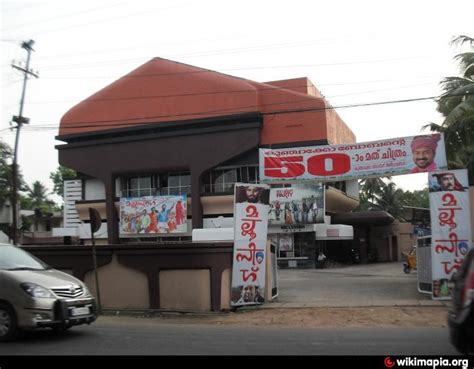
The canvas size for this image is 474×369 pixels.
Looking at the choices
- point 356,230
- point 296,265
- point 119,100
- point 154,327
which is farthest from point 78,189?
point 154,327

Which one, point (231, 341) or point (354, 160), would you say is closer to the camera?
point (231, 341)

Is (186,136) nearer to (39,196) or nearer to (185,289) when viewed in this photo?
(185,289)

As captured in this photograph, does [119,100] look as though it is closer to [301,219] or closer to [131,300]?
[301,219]

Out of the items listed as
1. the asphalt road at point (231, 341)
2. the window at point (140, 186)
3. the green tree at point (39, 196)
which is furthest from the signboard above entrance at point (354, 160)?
the green tree at point (39, 196)

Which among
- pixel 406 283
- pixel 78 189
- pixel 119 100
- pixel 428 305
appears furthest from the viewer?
pixel 78 189

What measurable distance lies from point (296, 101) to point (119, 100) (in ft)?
43.2

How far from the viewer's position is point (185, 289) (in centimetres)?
1430

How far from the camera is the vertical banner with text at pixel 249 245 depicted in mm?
14391

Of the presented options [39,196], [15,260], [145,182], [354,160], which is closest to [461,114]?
[354,160]

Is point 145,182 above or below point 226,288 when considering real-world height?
above

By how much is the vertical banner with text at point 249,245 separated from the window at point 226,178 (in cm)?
2003

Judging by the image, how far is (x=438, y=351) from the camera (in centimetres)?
769
